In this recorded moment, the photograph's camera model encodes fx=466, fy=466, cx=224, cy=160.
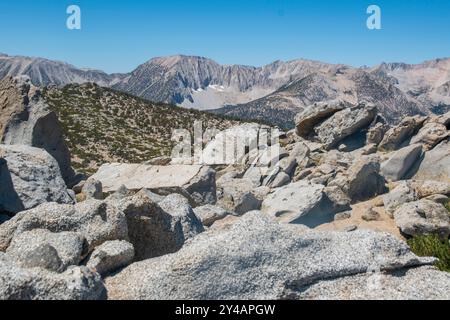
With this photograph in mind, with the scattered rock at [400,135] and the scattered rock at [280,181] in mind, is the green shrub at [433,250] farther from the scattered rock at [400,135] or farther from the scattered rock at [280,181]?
the scattered rock at [400,135]

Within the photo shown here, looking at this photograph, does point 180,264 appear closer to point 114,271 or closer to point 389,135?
point 114,271

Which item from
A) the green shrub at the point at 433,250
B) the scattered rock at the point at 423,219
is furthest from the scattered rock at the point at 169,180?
the green shrub at the point at 433,250

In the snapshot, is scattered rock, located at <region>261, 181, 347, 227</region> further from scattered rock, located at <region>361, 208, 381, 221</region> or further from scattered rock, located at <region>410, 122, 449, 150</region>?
scattered rock, located at <region>410, 122, 449, 150</region>

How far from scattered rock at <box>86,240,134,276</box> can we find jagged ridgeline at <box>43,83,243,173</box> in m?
40.8

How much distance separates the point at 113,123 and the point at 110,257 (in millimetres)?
68443

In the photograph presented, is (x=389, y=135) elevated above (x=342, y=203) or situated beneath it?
elevated above

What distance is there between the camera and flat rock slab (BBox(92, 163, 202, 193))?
26516mm

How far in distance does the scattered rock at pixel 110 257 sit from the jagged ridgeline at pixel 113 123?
40.8 m

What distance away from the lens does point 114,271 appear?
990 centimetres

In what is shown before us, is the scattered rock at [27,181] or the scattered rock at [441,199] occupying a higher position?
the scattered rock at [27,181]

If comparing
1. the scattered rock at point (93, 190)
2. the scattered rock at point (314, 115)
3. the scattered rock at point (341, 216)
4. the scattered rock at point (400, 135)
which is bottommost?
the scattered rock at point (341, 216)

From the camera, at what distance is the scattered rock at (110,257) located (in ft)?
31.8
